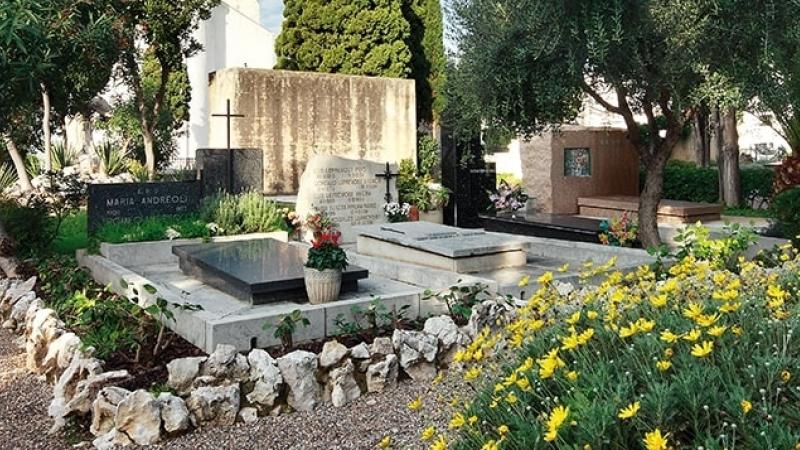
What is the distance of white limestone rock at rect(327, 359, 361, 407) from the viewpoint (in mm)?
5039

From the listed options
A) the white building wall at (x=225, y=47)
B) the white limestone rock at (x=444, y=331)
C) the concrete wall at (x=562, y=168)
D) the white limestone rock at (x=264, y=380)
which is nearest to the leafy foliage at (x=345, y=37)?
the concrete wall at (x=562, y=168)

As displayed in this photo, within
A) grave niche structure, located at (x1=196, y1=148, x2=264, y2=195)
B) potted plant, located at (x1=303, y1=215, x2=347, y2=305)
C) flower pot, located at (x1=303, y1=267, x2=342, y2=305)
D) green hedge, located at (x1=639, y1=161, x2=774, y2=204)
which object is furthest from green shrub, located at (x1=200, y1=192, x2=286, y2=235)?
green hedge, located at (x1=639, y1=161, x2=774, y2=204)

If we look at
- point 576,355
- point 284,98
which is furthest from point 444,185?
point 576,355

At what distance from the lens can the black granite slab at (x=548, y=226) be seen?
11.1 metres

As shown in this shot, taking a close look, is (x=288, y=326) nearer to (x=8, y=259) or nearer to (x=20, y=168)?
(x=8, y=259)

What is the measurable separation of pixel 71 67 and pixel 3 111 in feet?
5.54

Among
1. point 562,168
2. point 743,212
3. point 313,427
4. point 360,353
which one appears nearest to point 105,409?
point 313,427

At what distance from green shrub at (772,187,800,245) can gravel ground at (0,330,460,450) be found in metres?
6.22

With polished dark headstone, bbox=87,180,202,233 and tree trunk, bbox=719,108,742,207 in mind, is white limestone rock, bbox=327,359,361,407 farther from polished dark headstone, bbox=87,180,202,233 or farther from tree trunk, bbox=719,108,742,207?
tree trunk, bbox=719,108,742,207

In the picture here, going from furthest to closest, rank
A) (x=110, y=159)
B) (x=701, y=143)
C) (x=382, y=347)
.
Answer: (x=701, y=143) < (x=110, y=159) < (x=382, y=347)

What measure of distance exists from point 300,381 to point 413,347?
2.99ft

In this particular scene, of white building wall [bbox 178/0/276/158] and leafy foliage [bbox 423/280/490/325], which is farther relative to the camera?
white building wall [bbox 178/0/276/158]

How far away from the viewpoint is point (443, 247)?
8.21 meters

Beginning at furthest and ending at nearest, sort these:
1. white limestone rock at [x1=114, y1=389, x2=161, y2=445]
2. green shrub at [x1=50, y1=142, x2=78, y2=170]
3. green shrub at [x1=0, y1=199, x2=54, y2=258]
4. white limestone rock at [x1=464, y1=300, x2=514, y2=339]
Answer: green shrub at [x1=50, y1=142, x2=78, y2=170]
green shrub at [x1=0, y1=199, x2=54, y2=258]
white limestone rock at [x1=464, y1=300, x2=514, y2=339]
white limestone rock at [x1=114, y1=389, x2=161, y2=445]
